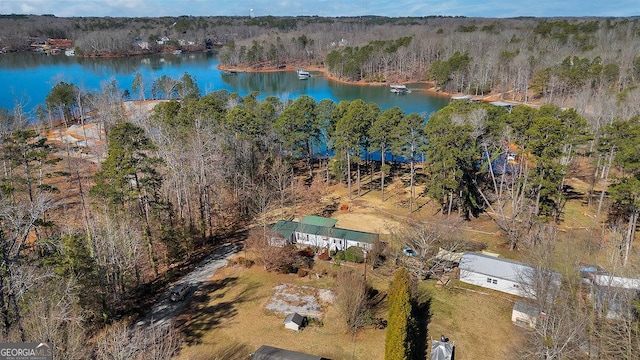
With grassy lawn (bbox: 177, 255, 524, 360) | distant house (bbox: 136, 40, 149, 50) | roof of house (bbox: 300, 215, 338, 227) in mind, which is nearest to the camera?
grassy lawn (bbox: 177, 255, 524, 360)

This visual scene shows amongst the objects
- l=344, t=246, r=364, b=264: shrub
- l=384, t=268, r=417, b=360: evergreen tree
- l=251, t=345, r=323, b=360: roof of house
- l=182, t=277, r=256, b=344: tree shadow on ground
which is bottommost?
l=182, t=277, r=256, b=344: tree shadow on ground

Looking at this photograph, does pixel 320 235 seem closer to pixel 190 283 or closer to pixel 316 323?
pixel 316 323

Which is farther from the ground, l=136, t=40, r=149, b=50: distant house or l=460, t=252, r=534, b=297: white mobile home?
l=136, t=40, r=149, b=50: distant house

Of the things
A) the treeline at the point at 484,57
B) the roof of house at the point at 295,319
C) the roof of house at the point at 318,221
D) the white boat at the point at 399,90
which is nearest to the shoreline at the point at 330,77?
the treeline at the point at 484,57

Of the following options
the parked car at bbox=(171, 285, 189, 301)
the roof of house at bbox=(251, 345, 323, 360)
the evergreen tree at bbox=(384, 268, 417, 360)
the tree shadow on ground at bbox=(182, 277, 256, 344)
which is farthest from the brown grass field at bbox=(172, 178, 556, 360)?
the evergreen tree at bbox=(384, 268, 417, 360)

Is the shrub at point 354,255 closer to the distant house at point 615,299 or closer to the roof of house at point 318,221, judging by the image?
the roof of house at point 318,221

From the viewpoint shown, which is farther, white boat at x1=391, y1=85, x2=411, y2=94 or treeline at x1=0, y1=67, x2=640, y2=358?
white boat at x1=391, y1=85, x2=411, y2=94

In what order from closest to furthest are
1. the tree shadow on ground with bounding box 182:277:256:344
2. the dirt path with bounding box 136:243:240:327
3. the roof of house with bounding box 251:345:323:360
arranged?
the roof of house with bounding box 251:345:323:360, the tree shadow on ground with bounding box 182:277:256:344, the dirt path with bounding box 136:243:240:327

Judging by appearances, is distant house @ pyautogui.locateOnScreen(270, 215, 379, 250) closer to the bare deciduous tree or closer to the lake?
the bare deciduous tree
